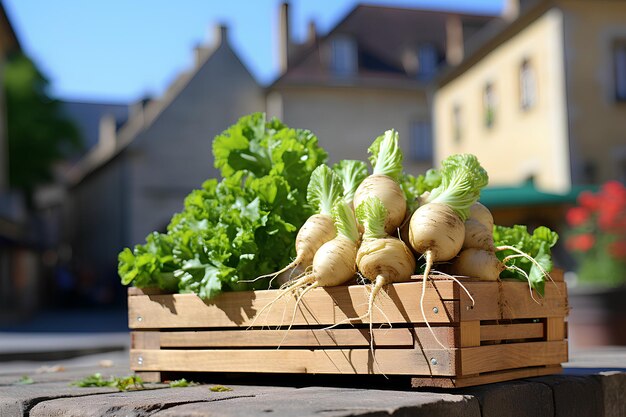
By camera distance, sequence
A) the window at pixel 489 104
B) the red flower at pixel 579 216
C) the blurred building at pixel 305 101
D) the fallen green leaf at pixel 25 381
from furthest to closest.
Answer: the blurred building at pixel 305 101, the window at pixel 489 104, the red flower at pixel 579 216, the fallen green leaf at pixel 25 381

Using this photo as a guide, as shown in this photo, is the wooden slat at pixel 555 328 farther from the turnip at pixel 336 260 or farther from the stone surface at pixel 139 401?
the stone surface at pixel 139 401

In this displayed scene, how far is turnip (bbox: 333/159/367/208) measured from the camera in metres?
3.73

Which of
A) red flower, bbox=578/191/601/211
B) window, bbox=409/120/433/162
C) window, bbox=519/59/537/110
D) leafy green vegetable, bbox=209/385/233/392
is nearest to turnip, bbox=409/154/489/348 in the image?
leafy green vegetable, bbox=209/385/233/392

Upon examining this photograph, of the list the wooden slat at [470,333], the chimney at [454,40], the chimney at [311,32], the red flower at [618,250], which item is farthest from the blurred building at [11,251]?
the wooden slat at [470,333]

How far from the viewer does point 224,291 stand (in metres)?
3.67

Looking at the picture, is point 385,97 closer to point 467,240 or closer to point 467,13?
point 467,13

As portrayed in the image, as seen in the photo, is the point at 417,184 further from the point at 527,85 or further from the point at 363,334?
the point at 527,85

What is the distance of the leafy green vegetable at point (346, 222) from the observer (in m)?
3.42

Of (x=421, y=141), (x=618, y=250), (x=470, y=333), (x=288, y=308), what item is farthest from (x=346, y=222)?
(x=421, y=141)

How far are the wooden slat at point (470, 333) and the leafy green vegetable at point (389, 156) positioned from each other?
0.68 metres

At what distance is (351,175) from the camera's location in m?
3.79

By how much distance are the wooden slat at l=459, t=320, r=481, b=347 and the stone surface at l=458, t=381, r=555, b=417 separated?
0.14 metres

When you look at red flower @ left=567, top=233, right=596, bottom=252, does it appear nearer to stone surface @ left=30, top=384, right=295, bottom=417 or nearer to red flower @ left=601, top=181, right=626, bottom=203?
red flower @ left=601, top=181, right=626, bottom=203

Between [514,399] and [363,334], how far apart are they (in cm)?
51
